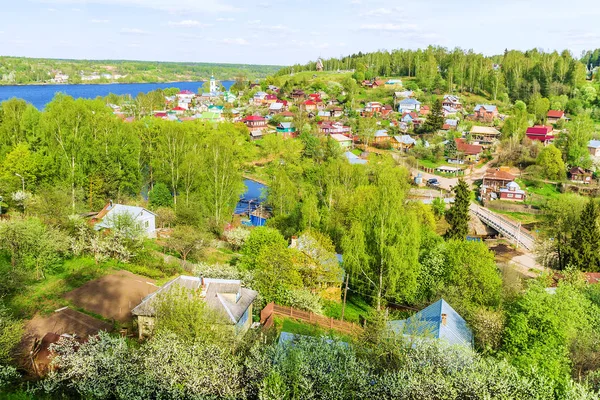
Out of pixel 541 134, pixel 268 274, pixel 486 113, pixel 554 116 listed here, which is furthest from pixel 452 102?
pixel 268 274

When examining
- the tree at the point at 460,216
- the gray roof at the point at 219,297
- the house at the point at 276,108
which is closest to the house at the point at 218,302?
Result: the gray roof at the point at 219,297

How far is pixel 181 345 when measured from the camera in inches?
445

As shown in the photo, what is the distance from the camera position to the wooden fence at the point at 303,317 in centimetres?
1727

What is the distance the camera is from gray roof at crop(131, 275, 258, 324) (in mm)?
15270

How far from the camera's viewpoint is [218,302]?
15.6 meters

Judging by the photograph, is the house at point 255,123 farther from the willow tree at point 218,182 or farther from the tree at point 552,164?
the tree at point 552,164

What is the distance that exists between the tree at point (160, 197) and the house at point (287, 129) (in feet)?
107

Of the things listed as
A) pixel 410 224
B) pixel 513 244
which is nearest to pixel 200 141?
pixel 410 224

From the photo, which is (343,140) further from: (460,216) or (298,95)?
(460,216)

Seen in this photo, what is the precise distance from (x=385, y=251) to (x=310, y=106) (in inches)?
2320

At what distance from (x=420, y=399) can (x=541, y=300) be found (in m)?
6.03

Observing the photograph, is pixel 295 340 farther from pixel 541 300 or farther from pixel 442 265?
pixel 442 265

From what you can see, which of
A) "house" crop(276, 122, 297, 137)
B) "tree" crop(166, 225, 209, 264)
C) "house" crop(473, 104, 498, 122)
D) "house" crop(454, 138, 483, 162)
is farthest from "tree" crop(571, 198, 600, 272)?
"house" crop(473, 104, 498, 122)

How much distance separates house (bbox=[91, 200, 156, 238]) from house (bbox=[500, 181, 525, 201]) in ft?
102
